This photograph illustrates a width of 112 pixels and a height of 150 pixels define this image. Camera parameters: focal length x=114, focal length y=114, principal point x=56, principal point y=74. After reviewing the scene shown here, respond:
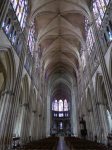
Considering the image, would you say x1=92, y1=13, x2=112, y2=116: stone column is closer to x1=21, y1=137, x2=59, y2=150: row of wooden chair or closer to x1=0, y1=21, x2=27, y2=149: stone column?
x1=21, y1=137, x2=59, y2=150: row of wooden chair

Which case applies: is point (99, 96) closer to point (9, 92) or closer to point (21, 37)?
point (9, 92)

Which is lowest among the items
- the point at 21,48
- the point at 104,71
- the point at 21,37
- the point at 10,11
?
the point at 104,71

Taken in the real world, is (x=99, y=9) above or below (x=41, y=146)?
above

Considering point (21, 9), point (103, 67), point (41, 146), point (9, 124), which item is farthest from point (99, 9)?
point (9, 124)

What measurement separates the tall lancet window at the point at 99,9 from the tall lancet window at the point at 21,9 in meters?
7.84

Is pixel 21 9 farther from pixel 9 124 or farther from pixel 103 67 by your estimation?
pixel 9 124

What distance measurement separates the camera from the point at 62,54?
25031 mm

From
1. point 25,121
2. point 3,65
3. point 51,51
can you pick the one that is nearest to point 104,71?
point 3,65

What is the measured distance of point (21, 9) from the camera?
1170cm

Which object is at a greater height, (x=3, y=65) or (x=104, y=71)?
(x=3, y=65)

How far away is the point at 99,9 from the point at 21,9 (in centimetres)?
789

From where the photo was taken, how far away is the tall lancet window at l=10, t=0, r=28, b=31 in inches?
405

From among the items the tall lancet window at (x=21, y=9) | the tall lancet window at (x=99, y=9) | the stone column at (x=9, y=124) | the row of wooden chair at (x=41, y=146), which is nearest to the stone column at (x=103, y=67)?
the tall lancet window at (x=99, y=9)

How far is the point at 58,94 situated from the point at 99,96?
34297 mm
